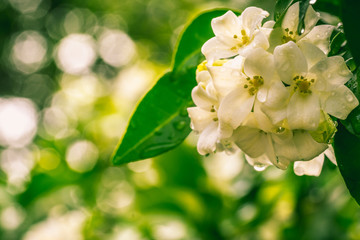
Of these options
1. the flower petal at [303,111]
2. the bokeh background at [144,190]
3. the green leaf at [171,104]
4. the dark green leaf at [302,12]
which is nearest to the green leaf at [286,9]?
the dark green leaf at [302,12]

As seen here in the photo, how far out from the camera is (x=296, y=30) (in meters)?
0.62

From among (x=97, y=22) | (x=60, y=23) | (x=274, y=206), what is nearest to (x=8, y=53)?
(x=60, y=23)

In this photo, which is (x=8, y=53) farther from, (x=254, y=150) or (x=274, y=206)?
(x=254, y=150)

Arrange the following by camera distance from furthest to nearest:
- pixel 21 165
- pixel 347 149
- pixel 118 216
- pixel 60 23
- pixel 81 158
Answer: pixel 60 23
pixel 21 165
pixel 81 158
pixel 118 216
pixel 347 149

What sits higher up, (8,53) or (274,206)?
(274,206)

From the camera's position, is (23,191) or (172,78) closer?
(172,78)

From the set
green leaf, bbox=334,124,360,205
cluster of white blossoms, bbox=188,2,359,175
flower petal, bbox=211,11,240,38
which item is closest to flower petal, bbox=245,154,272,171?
cluster of white blossoms, bbox=188,2,359,175

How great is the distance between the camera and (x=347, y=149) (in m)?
0.65

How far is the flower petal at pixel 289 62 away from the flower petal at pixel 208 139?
0.15 meters

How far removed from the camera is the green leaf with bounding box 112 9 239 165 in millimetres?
802

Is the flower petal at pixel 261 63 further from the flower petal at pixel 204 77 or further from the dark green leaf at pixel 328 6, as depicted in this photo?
the dark green leaf at pixel 328 6

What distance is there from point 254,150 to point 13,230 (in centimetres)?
171

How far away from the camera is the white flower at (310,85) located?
1.92 ft

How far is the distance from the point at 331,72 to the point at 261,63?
0.10 meters
